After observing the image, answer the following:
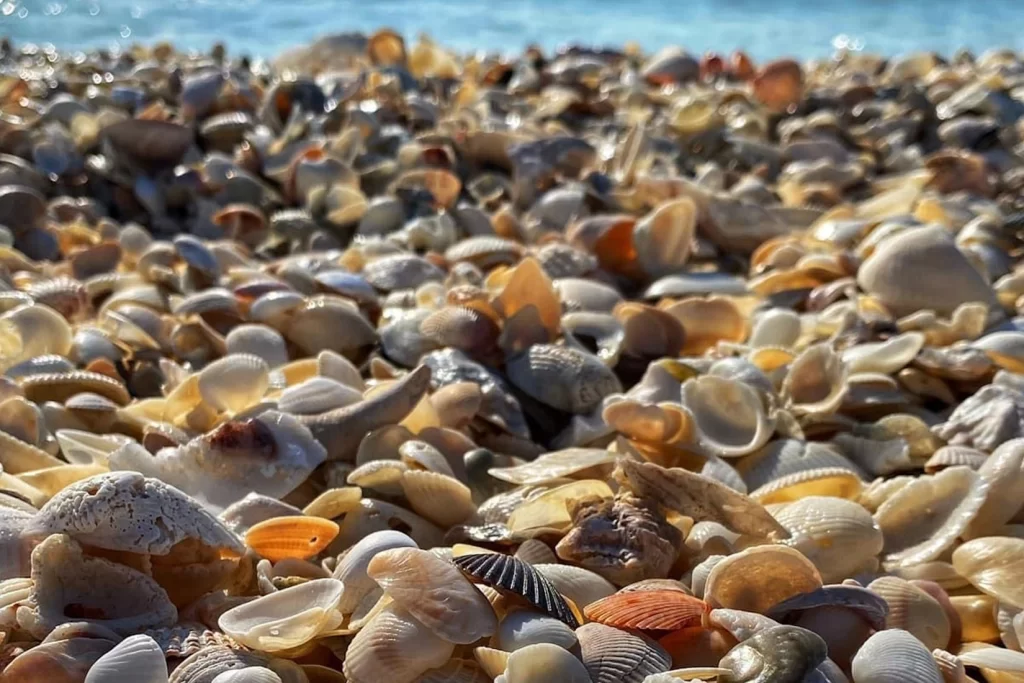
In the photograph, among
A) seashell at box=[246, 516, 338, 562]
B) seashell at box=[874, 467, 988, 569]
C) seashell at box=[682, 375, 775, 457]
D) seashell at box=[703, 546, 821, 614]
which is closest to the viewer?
seashell at box=[703, 546, 821, 614]

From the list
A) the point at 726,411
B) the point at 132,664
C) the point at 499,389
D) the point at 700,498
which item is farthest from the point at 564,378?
the point at 132,664

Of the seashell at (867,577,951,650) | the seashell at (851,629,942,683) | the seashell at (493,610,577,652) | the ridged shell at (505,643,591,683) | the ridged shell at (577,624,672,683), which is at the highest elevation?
the ridged shell at (505,643,591,683)

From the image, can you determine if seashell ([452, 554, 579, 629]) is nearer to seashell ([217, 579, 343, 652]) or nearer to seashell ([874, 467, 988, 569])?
seashell ([217, 579, 343, 652])

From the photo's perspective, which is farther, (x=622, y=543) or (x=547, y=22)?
(x=547, y=22)

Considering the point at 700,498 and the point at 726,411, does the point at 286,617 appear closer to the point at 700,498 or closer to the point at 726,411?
the point at 700,498

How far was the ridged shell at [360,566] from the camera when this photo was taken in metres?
1.22

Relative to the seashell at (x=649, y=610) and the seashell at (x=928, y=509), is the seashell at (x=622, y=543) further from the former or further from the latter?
the seashell at (x=928, y=509)

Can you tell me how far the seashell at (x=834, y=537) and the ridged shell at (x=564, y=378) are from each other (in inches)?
20.2

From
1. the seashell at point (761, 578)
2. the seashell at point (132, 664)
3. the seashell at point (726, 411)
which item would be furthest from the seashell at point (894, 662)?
the seashell at point (132, 664)

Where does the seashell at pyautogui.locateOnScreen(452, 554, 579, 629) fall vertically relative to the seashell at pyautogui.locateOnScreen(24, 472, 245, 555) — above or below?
below

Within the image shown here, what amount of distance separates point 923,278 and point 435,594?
1.55 meters

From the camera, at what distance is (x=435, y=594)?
1136 mm

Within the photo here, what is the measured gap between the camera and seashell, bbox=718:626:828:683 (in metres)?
1.06

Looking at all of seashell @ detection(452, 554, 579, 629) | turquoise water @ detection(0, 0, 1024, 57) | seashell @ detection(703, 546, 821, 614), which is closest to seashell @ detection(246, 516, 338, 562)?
seashell @ detection(452, 554, 579, 629)
